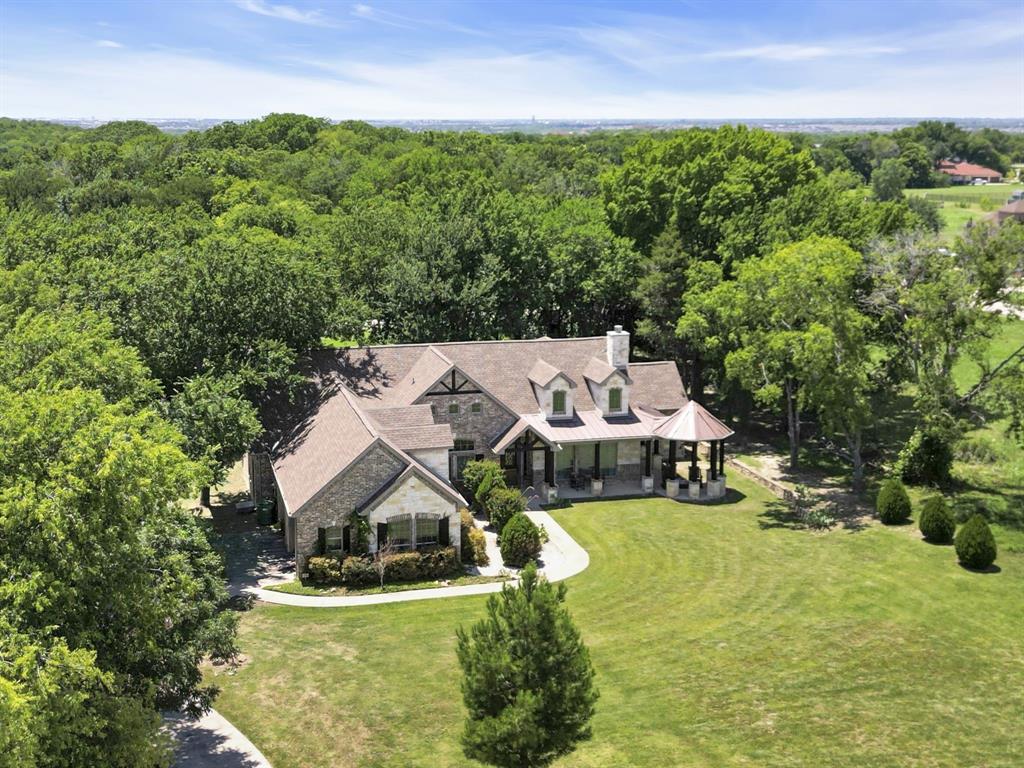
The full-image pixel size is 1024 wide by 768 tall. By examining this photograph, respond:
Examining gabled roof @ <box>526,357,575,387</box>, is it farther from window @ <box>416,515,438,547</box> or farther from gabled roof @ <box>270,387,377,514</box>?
window @ <box>416,515,438,547</box>

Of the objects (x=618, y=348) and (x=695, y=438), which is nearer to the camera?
(x=695, y=438)

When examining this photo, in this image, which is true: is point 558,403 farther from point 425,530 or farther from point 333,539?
point 333,539

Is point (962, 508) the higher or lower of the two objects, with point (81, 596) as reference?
lower

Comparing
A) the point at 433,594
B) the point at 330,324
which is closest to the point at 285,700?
the point at 433,594

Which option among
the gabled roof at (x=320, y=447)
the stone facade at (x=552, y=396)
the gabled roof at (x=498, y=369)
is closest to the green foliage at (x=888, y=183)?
the gabled roof at (x=498, y=369)

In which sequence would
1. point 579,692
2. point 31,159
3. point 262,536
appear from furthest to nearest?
point 31,159
point 262,536
point 579,692

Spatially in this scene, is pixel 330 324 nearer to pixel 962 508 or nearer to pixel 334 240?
pixel 334 240

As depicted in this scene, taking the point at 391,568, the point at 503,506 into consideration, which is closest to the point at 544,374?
the point at 503,506
